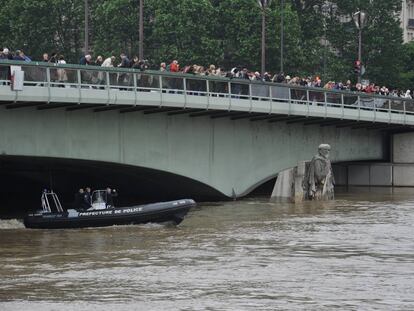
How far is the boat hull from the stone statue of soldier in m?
14.3

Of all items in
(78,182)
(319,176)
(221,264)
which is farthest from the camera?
(78,182)

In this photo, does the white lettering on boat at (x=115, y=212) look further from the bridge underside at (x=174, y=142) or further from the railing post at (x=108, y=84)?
the railing post at (x=108, y=84)

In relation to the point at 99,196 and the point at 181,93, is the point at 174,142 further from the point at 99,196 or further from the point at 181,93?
the point at 99,196

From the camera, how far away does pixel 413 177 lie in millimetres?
73312

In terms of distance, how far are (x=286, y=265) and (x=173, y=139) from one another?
20771mm

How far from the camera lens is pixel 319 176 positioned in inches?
2453

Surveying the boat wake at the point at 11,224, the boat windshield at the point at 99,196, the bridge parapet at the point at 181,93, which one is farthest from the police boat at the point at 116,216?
the bridge parapet at the point at 181,93

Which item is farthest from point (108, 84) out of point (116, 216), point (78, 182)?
point (78, 182)

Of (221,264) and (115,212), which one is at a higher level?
(115,212)

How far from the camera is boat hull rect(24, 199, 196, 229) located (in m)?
48.4

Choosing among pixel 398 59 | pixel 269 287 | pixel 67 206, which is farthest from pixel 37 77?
pixel 398 59

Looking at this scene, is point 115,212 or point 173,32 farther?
point 173,32

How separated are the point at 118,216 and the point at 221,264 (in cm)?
1171

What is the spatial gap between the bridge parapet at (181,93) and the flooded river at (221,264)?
468cm
